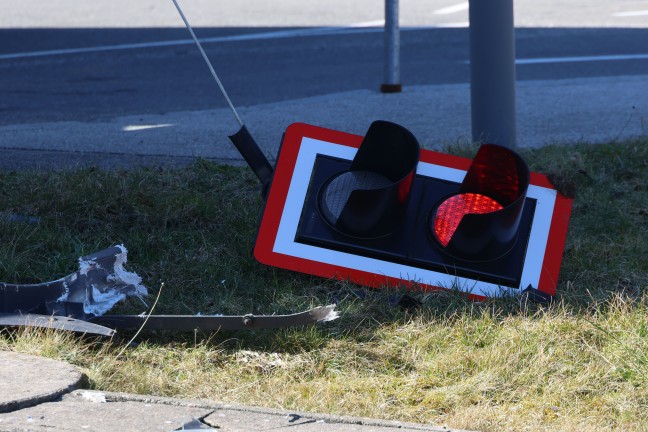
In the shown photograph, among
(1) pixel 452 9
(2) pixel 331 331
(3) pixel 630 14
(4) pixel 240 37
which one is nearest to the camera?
(2) pixel 331 331

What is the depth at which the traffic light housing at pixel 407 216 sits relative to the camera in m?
4.00

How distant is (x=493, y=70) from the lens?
18.5ft

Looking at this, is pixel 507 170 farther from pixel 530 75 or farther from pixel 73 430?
pixel 530 75

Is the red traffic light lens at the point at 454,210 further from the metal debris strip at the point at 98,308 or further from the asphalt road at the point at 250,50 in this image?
the asphalt road at the point at 250,50

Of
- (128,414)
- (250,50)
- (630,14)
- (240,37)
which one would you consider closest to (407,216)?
(128,414)

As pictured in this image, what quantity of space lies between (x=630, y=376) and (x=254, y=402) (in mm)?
1259

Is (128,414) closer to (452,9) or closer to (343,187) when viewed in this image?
(343,187)

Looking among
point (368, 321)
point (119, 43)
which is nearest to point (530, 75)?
point (119, 43)

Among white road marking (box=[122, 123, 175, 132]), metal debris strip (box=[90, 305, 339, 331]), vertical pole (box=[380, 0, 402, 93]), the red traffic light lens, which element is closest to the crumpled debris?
metal debris strip (box=[90, 305, 339, 331])

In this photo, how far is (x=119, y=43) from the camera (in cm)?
1192

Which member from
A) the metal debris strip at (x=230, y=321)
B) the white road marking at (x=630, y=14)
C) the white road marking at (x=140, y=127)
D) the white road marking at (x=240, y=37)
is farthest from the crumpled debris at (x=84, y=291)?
the white road marking at (x=630, y=14)

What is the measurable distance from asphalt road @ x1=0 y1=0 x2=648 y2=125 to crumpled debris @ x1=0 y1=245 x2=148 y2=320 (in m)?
3.88

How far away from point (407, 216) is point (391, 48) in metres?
4.12

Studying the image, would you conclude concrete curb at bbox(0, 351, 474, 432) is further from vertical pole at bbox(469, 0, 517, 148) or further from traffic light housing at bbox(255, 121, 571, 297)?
vertical pole at bbox(469, 0, 517, 148)
